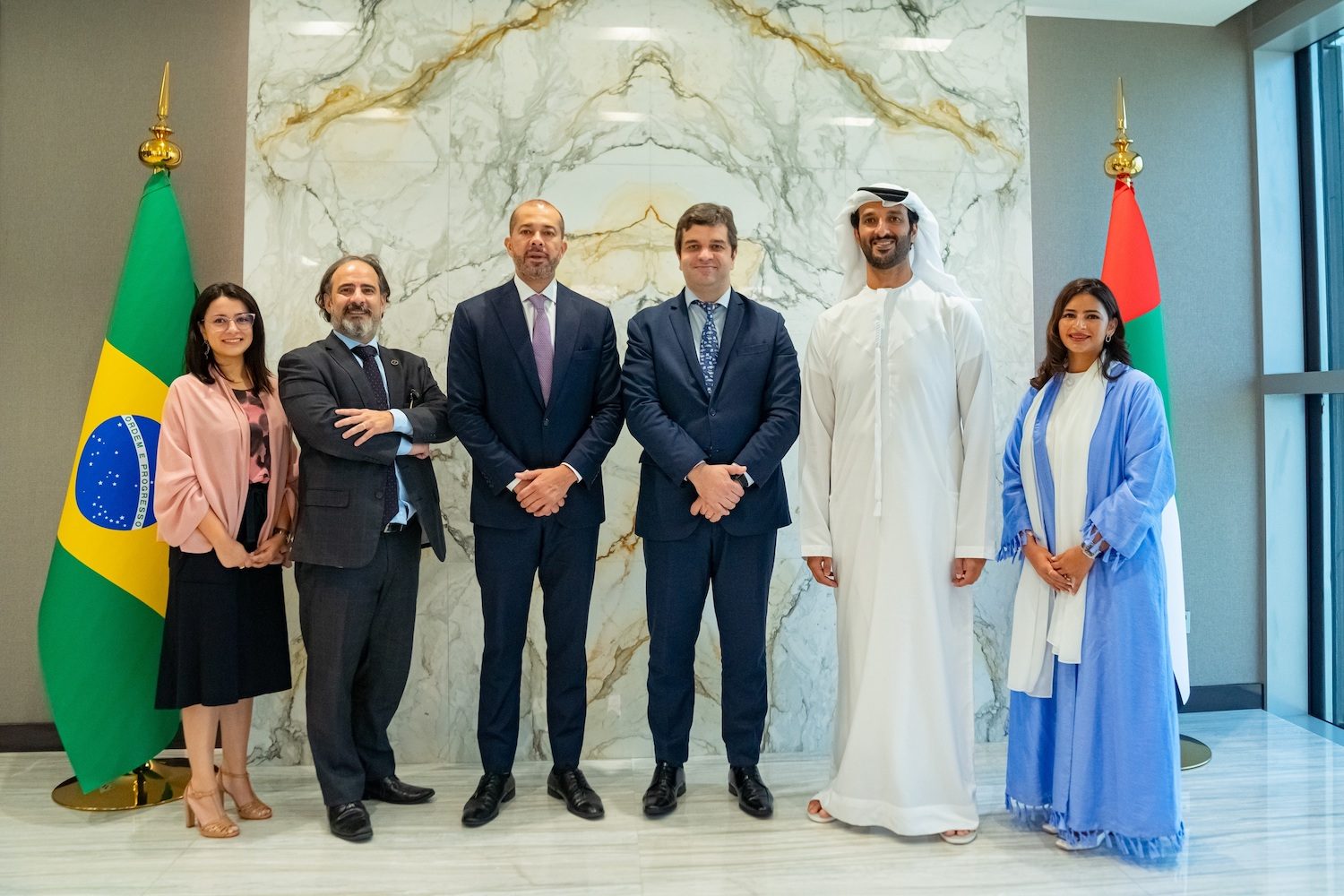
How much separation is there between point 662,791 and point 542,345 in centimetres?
153

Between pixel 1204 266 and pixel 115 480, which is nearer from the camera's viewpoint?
pixel 115 480

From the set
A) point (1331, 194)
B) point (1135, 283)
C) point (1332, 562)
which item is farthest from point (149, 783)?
point (1331, 194)

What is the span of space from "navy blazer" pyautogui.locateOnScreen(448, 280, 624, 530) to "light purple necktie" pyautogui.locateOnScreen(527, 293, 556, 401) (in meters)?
0.03

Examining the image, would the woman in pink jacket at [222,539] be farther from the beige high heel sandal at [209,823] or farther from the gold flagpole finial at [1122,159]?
the gold flagpole finial at [1122,159]

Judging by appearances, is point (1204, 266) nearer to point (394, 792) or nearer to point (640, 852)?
point (640, 852)

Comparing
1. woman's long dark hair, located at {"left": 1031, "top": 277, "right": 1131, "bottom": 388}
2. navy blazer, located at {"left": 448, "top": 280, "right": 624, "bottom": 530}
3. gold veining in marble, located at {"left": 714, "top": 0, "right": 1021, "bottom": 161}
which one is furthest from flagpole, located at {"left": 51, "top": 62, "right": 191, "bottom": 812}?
woman's long dark hair, located at {"left": 1031, "top": 277, "right": 1131, "bottom": 388}

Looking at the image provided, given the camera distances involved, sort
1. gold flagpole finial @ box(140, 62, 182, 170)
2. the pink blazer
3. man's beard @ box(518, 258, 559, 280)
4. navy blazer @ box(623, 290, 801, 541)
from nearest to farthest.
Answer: the pink blazer → navy blazer @ box(623, 290, 801, 541) → man's beard @ box(518, 258, 559, 280) → gold flagpole finial @ box(140, 62, 182, 170)

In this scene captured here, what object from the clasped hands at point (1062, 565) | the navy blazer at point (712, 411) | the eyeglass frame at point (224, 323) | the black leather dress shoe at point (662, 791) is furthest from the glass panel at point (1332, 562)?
the eyeglass frame at point (224, 323)

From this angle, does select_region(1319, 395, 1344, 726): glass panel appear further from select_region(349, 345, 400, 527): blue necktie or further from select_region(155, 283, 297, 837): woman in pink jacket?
select_region(155, 283, 297, 837): woman in pink jacket

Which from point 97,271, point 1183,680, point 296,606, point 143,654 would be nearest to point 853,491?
point 1183,680

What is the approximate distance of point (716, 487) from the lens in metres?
2.84

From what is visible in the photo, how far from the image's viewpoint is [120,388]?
3219 millimetres

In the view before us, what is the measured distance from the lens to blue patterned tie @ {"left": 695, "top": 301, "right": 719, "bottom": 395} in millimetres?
3010

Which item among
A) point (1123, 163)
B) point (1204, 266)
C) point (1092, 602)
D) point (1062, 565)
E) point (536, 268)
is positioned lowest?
point (1092, 602)
